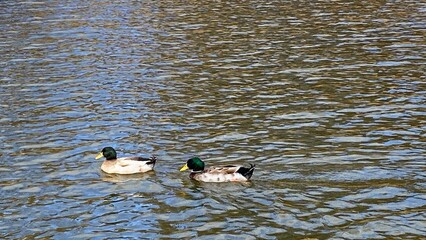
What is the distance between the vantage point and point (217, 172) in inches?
648

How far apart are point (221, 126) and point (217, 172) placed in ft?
15.0

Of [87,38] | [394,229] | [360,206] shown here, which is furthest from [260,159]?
[87,38]

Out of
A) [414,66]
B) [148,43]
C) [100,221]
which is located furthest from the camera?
[148,43]

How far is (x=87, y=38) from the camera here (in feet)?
120

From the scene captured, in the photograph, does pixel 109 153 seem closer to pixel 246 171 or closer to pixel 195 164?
pixel 195 164

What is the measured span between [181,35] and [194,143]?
17.5 m

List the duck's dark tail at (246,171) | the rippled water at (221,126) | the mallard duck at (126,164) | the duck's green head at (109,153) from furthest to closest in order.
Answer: the duck's green head at (109,153)
the mallard duck at (126,164)
the duck's dark tail at (246,171)
the rippled water at (221,126)

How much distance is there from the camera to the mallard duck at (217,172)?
52.7 ft

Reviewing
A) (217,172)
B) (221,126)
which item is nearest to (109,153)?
(217,172)

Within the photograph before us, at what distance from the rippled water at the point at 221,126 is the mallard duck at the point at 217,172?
0.54 ft

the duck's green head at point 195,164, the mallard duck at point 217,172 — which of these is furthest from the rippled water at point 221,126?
the duck's green head at point 195,164

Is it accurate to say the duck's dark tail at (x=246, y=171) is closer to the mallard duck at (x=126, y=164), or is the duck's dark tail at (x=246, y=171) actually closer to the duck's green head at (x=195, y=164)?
the duck's green head at (x=195, y=164)

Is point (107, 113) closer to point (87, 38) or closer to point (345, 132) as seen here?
point (345, 132)

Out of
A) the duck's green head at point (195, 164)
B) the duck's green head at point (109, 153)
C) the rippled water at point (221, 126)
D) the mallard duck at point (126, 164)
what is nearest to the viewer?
the rippled water at point (221, 126)
